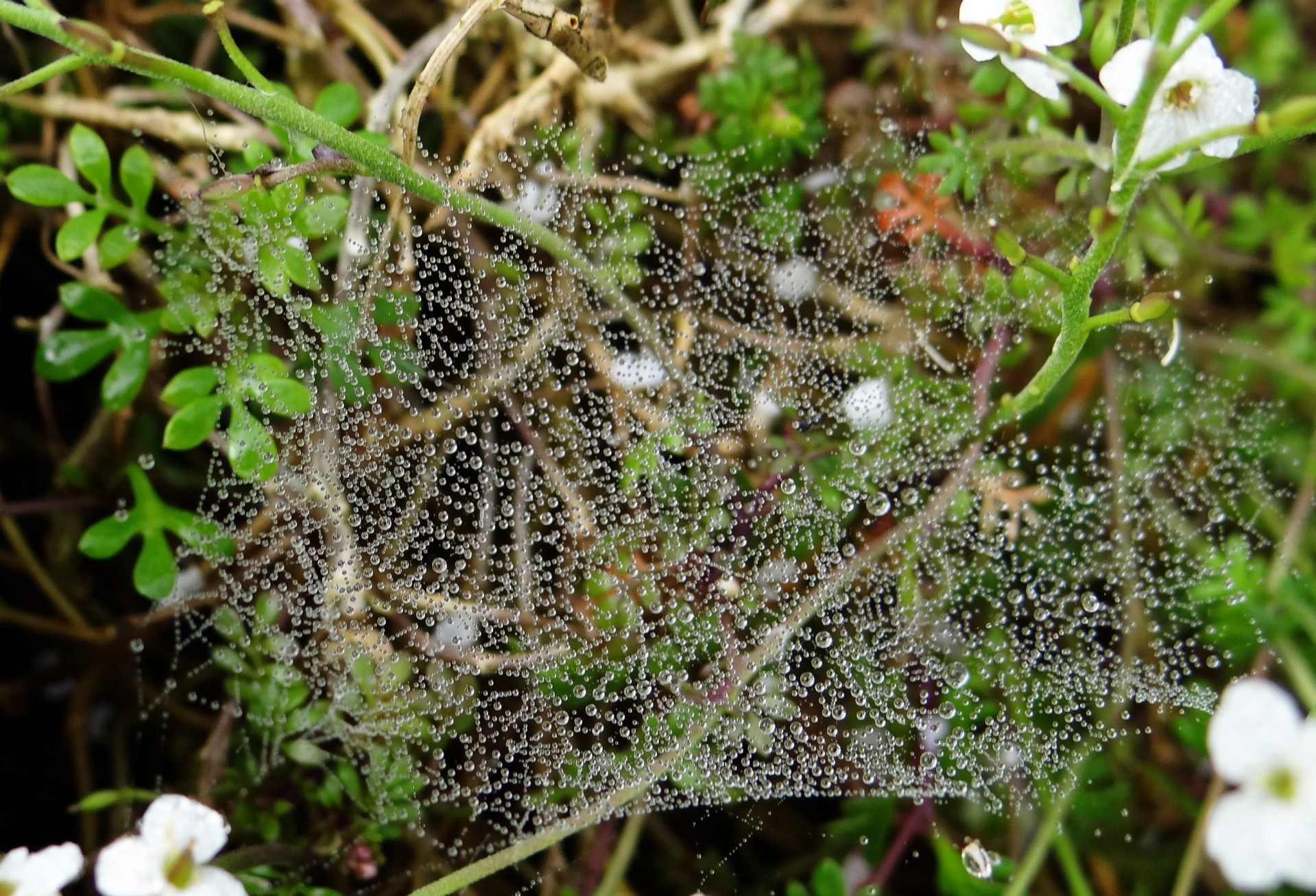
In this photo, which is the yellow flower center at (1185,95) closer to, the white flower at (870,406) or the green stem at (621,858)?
the white flower at (870,406)

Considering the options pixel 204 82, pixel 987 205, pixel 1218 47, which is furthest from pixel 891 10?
pixel 204 82

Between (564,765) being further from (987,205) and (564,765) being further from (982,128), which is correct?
(982,128)

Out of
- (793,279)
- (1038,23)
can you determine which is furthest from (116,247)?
(1038,23)

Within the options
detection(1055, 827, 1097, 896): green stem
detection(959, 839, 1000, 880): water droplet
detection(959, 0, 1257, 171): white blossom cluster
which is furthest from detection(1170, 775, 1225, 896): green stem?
detection(959, 0, 1257, 171): white blossom cluster

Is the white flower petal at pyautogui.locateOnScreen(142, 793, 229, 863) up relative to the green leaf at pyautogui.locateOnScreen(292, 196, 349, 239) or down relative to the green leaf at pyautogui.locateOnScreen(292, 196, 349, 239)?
down

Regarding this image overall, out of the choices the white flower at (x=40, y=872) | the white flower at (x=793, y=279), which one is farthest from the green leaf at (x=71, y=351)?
the white flower at (x=793, y=279)

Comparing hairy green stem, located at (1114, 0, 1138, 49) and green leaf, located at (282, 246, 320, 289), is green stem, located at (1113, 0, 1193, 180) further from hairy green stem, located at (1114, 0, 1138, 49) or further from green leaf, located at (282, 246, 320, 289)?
green leaf, located at (282, 246, 320, 289)

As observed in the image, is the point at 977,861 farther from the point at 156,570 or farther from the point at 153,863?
the point at 156,570
